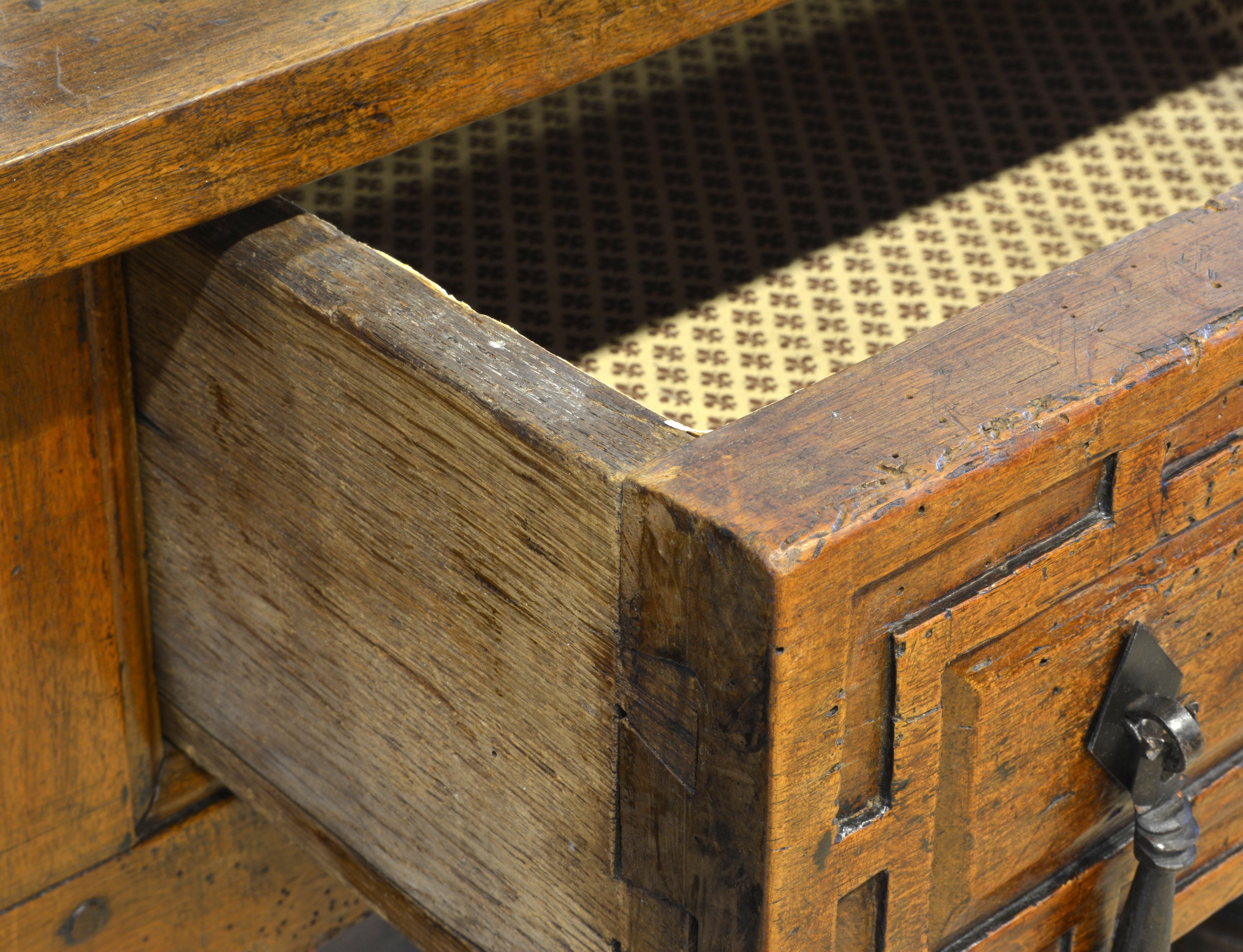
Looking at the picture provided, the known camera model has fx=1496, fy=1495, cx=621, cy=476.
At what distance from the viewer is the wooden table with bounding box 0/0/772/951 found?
2.14 ft

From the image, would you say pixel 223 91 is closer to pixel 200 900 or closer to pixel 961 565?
pixel 961 565

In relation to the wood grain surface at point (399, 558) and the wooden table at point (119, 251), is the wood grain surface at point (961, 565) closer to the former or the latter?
the wood grain surface at point (399, 558)

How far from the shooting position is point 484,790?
2.38 ft

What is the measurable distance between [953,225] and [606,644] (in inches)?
28.2

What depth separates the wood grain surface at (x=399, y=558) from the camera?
2.04 ft

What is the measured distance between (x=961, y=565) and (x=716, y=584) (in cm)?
11

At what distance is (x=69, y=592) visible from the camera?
2.80 ft

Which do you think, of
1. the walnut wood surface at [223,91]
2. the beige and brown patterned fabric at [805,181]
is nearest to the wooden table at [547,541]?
the walnut wood surface at [223,91]

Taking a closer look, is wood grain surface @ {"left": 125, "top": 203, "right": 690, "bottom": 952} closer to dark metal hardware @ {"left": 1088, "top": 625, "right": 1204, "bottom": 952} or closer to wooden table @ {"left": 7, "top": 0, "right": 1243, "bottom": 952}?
wooden table @ {"left": 7, "top": 0, "right": 1243, "bottom": 952}

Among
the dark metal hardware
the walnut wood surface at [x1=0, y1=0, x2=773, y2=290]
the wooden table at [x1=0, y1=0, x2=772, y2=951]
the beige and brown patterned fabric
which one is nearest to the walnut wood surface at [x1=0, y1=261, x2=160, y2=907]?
the wooden table at [x1=0, y1=0, x2=772, y2=951]

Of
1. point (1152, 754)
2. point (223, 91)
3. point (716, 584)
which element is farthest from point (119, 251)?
point (1152, 754)

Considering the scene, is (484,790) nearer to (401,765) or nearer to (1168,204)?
(401,765)

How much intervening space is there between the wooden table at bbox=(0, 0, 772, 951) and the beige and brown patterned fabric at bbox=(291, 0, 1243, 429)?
309 millimetres

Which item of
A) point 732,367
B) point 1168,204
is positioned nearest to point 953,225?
point 1168,204
